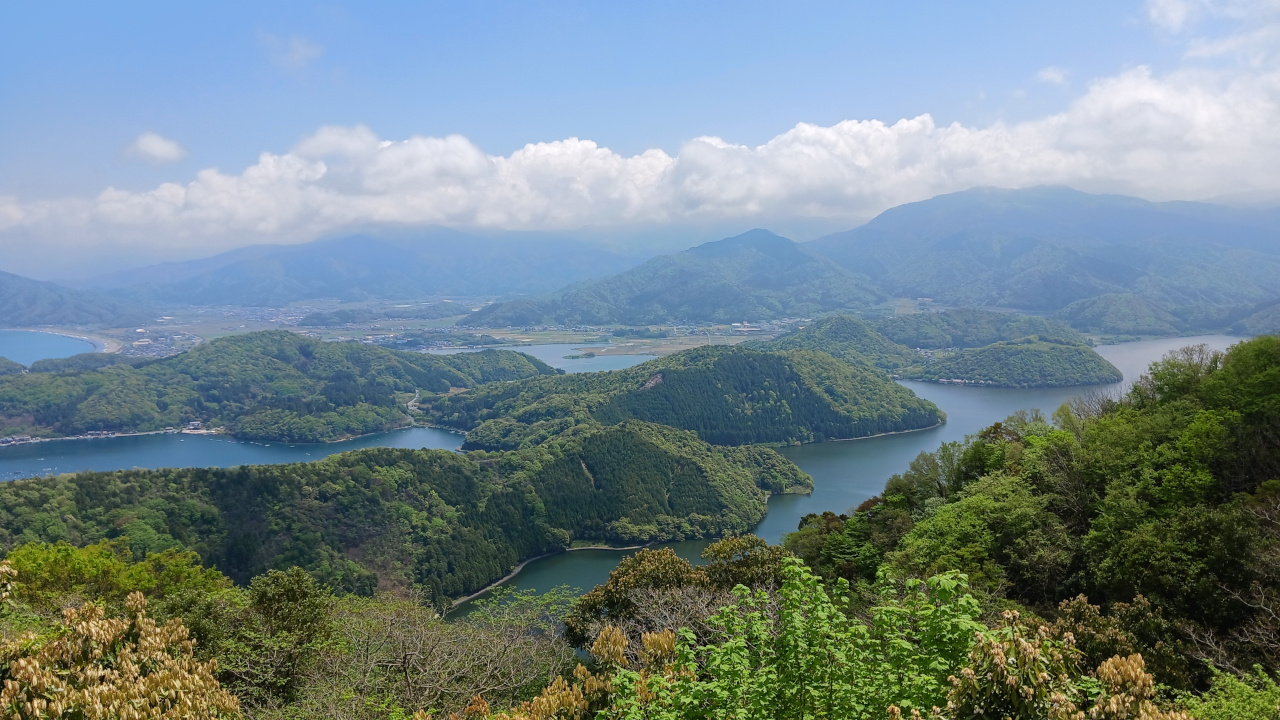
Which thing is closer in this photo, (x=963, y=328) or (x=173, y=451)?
(x=173, y=451)

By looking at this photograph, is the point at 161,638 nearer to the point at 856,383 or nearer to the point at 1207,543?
the point at 1207,543

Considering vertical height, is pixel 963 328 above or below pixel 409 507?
above

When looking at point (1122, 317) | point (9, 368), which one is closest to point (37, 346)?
point (9, 368)

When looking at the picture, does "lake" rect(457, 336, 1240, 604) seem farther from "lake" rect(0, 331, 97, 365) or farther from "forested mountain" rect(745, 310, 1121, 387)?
"lake" rect(0, 331, 97, 365)

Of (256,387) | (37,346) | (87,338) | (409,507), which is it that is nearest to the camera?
(409,507)

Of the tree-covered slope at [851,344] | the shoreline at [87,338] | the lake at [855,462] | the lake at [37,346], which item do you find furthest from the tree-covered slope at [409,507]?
the shoreline at [87,338]

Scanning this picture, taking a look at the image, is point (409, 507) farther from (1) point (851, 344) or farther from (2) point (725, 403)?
(1) point (851, 344)
